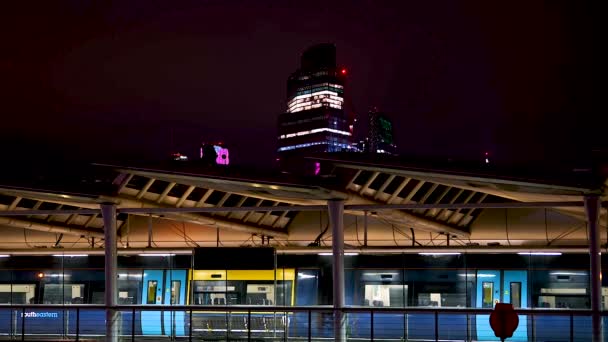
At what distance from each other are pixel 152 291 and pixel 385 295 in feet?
19.5

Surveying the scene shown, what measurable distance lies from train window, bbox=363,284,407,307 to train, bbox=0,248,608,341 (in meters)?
0.02

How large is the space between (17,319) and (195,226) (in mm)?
5230

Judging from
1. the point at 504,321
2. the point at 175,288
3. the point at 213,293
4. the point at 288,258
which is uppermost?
the point at 288,258

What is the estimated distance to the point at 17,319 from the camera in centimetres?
2094

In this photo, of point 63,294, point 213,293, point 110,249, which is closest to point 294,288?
point 213,293

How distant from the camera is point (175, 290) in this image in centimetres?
2045

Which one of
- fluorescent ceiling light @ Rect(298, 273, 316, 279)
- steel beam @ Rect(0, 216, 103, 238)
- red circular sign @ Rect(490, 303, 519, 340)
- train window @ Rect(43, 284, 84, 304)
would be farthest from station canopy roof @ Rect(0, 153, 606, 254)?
red circular sign @ Rect(490, 303, 519, 340)

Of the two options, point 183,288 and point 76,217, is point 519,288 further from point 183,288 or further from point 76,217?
point 76,217

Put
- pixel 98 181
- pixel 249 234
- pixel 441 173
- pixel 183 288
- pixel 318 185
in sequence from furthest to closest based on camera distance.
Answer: pixel 249 234, pixel 183 288, pixel 98 181, pixel 318 185, pixel 441 173

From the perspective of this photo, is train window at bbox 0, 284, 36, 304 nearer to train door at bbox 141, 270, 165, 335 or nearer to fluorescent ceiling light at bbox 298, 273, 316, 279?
train door at bbox 141, 270, 165, 335

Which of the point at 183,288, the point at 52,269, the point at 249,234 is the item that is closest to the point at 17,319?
the point at 52,269

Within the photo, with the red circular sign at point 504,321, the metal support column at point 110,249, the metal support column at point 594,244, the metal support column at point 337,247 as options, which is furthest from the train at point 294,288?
the red circular sign at point 504,321

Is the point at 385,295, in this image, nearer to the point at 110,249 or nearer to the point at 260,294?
the point at 260,294

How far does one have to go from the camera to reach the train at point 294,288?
18.5 metres
